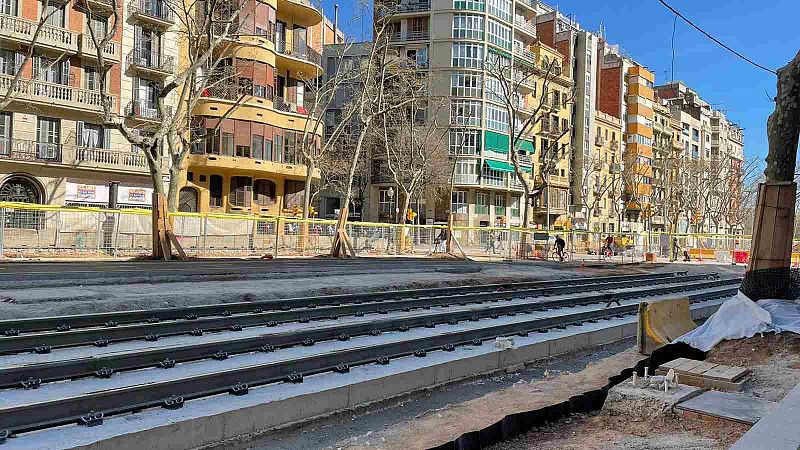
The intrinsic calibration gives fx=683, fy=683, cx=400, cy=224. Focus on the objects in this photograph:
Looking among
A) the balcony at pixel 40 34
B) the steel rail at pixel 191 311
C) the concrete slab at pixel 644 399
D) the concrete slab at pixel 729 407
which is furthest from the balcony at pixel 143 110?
the concrete slab at pixel 729 407

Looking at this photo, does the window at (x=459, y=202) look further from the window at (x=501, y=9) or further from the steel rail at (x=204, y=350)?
the steel rail at (x=204, y=350)

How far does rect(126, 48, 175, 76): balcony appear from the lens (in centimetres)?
3741

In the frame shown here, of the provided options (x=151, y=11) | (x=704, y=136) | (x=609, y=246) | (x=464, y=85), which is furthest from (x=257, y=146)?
(x=704, y=136)

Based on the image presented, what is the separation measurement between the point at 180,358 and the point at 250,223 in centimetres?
2037

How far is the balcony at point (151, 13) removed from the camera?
37400 millimetres

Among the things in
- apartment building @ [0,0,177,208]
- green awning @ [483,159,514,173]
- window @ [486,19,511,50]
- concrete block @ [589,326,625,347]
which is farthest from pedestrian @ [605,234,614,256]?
concrete block @ [589,326,625,347]

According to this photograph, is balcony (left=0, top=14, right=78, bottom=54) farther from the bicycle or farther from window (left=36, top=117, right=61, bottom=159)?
the bicycle

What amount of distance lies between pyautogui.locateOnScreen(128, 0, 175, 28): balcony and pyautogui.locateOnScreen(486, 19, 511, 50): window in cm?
3306

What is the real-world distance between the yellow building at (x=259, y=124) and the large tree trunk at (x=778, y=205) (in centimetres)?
2980

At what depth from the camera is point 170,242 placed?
2188 centimetres

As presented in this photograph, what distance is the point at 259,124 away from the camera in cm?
4159

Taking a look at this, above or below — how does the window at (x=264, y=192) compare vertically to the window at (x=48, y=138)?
below

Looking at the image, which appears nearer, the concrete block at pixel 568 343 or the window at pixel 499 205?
the concrete block at pixel 568 343

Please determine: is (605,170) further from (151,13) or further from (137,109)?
(137,109)
